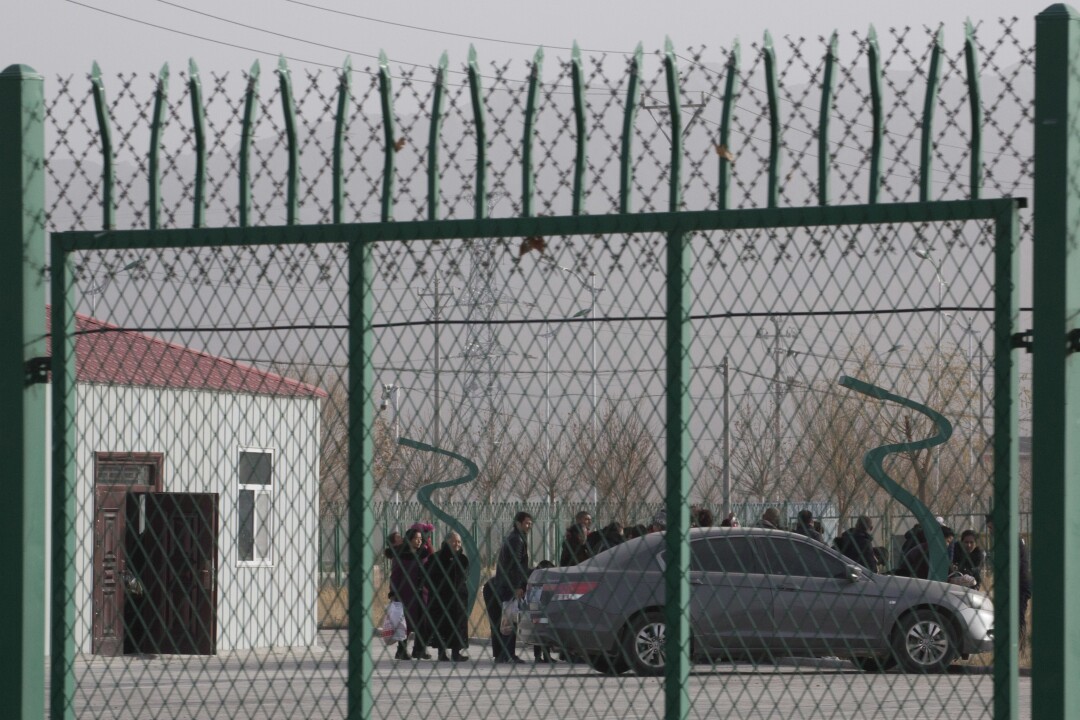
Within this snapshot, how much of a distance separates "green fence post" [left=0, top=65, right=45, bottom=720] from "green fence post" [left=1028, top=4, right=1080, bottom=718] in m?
3.38

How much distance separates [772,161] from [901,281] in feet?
1.81

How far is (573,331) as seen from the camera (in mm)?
5020

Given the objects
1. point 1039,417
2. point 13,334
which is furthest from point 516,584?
point 1039,417

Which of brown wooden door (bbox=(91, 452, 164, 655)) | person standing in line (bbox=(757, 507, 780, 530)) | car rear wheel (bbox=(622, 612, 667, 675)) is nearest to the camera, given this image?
person standing in line (bbox=(757, 507, 780, 530))

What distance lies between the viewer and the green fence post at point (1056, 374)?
4.68 m

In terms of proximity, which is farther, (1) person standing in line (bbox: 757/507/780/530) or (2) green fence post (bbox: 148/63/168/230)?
(1) person standing in line (bbox: 757/507/780/530)

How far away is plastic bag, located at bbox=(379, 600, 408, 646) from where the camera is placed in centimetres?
1770

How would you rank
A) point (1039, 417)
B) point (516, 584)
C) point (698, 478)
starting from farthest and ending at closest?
point (516, 584), point (698, 478), point (1039, 417)

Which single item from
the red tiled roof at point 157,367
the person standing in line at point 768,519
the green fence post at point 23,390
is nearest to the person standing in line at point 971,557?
the person standing in line at point 768,519

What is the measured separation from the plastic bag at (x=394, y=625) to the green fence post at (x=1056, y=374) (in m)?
13.1

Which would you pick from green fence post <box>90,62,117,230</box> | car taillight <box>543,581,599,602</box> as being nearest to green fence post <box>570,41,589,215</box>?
green fence post <box>90,62,117,230</box>

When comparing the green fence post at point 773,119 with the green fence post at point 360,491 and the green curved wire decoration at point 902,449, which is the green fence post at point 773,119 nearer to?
the green curved wire decoration at point 902,449

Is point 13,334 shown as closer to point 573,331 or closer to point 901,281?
point 573,331

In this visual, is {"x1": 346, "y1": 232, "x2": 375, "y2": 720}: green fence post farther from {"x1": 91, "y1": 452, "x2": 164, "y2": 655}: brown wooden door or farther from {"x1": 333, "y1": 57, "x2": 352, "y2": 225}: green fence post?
{"x1": 91, "y1": 452, "x2": 164, "y2": 655}: brown wooden door
